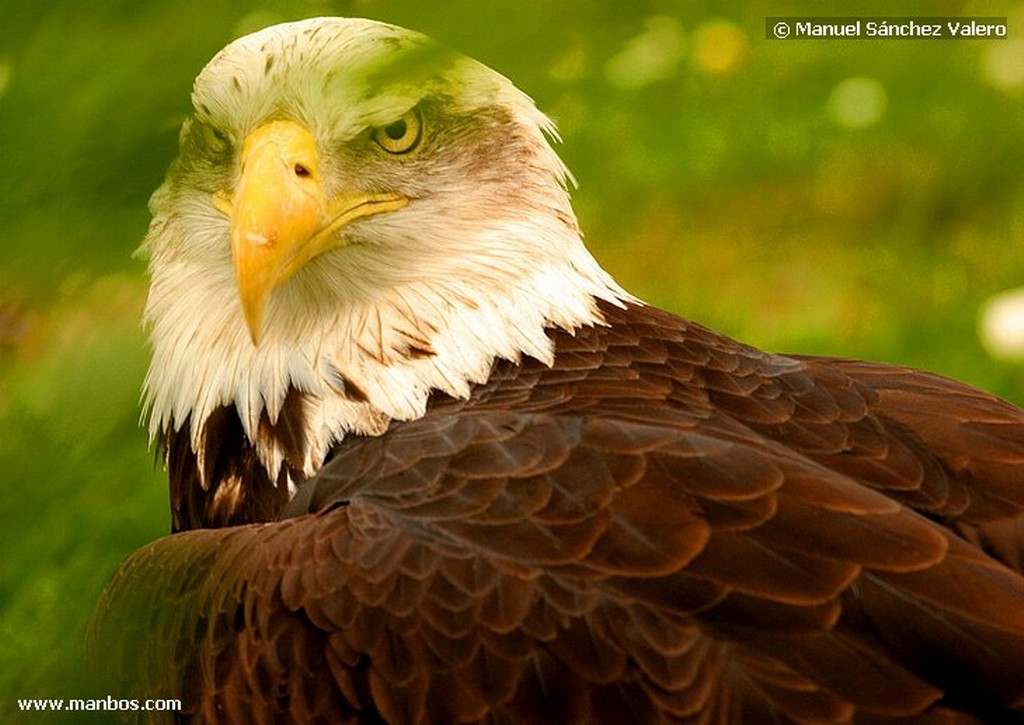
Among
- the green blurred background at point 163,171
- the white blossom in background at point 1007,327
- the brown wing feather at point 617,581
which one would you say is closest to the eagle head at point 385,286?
the brown wing feather at point 617,581

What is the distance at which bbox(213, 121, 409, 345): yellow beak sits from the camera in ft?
5.96

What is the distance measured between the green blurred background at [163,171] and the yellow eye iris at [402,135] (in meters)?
1.32

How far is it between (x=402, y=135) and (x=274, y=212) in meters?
0.39

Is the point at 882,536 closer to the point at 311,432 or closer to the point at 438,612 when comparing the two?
the point at 438,612

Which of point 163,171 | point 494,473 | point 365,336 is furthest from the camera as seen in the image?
point 365,336

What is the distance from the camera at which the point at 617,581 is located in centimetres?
164

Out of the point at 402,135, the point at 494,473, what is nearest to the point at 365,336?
the point at 402,135

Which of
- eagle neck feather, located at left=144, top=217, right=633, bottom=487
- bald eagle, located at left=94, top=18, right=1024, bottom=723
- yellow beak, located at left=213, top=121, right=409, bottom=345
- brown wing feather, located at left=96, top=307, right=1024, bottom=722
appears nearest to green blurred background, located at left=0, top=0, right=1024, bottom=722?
bald eagle, located at left=94, top=18, right=1024, bottom=723

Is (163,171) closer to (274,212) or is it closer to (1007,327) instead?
(1007,327)

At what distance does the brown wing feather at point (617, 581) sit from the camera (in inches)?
61.1

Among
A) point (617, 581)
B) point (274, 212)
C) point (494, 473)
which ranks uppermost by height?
point (274, 212)

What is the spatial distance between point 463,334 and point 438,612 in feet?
2.50

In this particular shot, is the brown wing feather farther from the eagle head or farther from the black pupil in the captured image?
the black pupil

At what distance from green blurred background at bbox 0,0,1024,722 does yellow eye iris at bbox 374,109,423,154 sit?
1.32m
